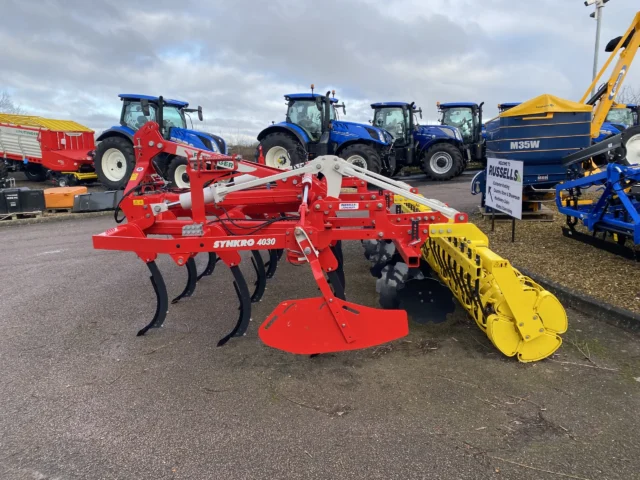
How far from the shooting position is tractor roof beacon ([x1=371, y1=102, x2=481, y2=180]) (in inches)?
574

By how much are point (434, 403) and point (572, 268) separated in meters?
3.09

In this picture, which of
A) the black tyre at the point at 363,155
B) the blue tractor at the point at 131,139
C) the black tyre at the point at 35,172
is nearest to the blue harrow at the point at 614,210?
the black tyre at the point at 363,155

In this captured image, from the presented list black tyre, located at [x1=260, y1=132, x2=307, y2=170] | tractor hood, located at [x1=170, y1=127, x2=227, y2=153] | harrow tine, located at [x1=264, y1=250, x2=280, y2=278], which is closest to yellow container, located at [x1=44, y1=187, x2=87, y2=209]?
tractor hood, located at [x1=170, y1=127, x2=227, y2=153]

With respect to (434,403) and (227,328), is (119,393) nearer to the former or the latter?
(227,328)

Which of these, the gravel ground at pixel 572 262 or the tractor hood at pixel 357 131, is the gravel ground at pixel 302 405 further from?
the tractor hood at pixel 357 131

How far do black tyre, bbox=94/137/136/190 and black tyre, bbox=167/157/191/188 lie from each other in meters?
1.34

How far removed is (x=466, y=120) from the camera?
16.1 meters

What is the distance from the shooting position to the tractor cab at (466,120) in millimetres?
16109

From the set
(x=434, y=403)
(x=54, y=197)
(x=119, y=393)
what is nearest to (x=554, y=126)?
(x=434, y=403)

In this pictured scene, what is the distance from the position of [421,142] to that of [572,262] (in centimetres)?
1042

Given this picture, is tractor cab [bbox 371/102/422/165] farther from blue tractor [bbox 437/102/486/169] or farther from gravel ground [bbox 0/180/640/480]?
gravel ground [bbox 0/180/640/480]

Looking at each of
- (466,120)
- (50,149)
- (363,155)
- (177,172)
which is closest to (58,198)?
(177,172)

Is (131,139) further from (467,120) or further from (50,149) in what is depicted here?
(467,120)

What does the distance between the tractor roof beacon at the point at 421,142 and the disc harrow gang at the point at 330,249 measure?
35.6 ft
